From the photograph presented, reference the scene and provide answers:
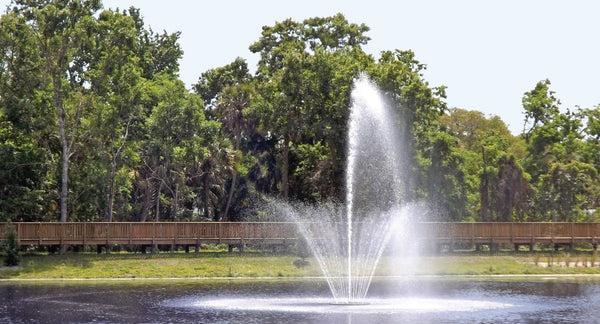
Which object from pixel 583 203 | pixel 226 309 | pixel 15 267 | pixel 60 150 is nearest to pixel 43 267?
pixel 15 267

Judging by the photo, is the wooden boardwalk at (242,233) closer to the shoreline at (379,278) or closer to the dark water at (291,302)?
the shoreline at (379,278)

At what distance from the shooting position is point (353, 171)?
67.6 meters

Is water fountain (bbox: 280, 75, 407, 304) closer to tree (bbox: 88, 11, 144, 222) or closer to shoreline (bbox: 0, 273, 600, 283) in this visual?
shoreline (bbox: 0, 273, 600, 283)

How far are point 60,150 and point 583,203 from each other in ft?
151

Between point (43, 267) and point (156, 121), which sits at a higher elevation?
point (156, 121)

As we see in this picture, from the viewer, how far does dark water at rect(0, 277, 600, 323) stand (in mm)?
34250

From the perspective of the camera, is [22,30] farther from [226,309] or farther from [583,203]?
[583,203]

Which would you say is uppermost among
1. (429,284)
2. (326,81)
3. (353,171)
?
(326,81)

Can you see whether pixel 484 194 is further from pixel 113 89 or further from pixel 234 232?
pixel 113 89

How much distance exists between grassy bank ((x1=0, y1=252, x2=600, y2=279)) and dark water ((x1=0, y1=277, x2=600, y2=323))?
305 centimetres

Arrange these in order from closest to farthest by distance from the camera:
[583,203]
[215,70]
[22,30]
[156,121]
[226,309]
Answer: [226,309] < [22,30] < [156,121] < [583,203] < [215,70]

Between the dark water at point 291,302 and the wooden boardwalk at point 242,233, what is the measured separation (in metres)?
9.56

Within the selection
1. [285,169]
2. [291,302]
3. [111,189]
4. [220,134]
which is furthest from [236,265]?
[220,134]

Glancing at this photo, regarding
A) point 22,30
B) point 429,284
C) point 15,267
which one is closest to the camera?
point 429,284
